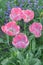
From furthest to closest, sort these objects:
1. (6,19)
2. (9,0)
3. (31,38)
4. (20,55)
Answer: (9,0) → (6,19) → (31,38) → (20,55)

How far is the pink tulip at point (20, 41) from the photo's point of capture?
82.4 inches

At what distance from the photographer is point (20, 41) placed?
2.12m

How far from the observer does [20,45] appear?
2.10 metres

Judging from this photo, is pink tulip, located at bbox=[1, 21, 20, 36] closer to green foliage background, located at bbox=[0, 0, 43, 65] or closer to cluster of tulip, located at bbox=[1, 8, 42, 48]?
A: cluster of tulip, located at bbox=[1, 8, 42, 48]

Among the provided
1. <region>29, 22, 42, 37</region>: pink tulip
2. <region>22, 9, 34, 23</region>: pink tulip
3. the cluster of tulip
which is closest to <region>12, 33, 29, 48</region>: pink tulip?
the cluster of tulip

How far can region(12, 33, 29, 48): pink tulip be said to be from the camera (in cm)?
209

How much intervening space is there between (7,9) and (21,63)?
99cm

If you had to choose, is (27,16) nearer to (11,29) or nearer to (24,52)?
(11,29)

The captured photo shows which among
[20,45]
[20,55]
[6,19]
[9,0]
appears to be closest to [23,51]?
[20,55]

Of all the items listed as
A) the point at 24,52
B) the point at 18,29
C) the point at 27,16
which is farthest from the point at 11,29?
the point at 24,52

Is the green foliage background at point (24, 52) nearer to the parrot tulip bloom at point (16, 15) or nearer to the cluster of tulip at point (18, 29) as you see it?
the cluster of tulip at point (18, 29)

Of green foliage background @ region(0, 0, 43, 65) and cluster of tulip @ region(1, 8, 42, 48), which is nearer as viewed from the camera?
cluster of tulip @ region(1, 8, 42, 48)

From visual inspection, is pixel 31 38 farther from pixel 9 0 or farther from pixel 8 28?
pixel 9 0

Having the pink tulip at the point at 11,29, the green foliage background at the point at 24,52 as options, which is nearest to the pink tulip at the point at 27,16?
the pink tulip at the point at 11,29
